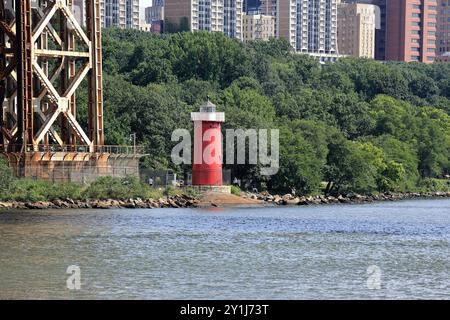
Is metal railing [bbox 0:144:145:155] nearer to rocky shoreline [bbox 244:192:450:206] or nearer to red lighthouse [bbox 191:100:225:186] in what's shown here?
red lighthouse [bbox 191:100:225:186]

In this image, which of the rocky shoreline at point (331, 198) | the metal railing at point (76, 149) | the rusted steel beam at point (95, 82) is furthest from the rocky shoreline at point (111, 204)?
the rocky shoreline at point (331, 198)

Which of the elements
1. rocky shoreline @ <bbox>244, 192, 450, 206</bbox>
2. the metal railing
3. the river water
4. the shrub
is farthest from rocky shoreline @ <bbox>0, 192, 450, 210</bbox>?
the metal railing

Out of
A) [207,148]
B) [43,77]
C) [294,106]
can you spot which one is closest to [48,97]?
[43,77]

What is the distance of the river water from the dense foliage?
73.6 ft

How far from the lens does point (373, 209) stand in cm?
9238

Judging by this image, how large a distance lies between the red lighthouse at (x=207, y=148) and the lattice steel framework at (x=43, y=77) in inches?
233

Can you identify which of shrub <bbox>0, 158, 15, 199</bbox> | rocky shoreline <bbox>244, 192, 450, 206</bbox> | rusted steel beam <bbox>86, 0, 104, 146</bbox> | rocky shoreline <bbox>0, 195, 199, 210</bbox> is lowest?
rocky shoreline <bbox>244, 192, 450, 206</bbox>

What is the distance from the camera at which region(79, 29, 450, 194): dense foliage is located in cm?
10169

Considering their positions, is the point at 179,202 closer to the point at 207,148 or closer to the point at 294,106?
the point at 207,148

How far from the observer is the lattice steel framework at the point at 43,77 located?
83.8 meters

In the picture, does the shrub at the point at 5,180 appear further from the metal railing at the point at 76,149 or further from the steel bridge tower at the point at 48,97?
the metal railing at the point at 76,149

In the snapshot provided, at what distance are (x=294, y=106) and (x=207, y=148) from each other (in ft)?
124

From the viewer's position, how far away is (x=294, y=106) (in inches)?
4983
